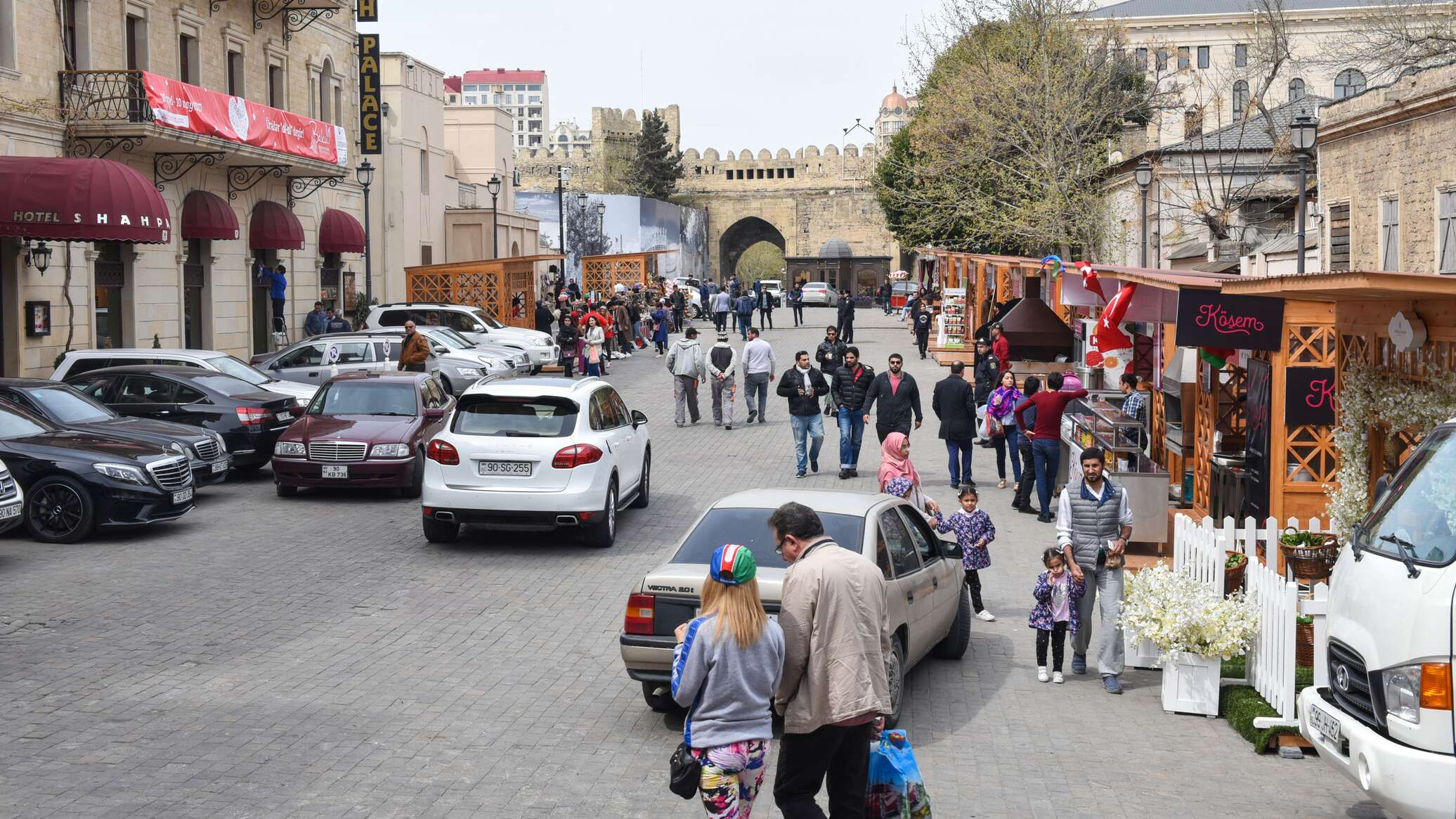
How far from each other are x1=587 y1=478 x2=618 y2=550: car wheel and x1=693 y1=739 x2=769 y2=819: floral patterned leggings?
8.68 meters

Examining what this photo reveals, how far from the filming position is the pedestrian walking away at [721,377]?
23375 millimetres

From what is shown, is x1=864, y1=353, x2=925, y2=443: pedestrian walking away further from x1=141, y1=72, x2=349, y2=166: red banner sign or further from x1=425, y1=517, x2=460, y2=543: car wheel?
x1=141, y1=72, x2=349, y2=166: red banner sign

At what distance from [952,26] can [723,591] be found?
4028 centimetres

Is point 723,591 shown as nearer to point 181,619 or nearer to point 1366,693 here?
point 1366,693

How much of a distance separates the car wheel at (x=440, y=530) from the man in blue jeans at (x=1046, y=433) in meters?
6.58

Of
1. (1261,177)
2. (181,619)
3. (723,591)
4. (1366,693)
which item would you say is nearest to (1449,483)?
(1366,693)

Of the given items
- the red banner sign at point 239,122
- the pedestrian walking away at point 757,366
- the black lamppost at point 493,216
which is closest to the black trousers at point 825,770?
the pedestrian walking away at point 757,366

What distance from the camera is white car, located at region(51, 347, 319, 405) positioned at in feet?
64.0

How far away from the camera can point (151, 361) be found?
19891 millimetres

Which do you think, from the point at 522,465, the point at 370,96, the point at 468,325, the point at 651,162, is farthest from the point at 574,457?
the point at 651,162

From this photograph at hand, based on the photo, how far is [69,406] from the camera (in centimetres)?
1628

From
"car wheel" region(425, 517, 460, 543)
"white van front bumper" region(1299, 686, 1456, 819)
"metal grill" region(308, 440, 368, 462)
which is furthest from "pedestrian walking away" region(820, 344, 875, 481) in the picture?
"white van front bumper" region(1299, 686, 1456, 819)

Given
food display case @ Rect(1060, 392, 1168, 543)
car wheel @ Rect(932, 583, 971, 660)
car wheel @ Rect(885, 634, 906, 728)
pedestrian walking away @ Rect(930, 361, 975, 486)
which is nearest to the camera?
car wheel @ Rect(885, 634, 906, 728)

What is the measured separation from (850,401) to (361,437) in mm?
6236
